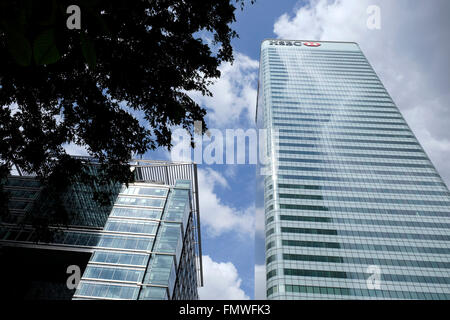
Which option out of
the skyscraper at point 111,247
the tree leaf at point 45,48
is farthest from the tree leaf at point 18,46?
the skyscraper at point 111,247

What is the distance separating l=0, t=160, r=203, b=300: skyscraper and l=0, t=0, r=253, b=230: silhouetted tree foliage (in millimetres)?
22676

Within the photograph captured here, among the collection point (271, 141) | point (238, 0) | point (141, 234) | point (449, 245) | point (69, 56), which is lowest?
point (69, 56)

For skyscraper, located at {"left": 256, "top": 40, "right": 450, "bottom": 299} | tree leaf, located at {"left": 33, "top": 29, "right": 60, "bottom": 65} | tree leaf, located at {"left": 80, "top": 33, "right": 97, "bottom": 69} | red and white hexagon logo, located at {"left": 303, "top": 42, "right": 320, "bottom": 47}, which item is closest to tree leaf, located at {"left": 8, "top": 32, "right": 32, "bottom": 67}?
tree leaf, located at {"left": 33, "top": 29, "right": 60, "bottom": 65}

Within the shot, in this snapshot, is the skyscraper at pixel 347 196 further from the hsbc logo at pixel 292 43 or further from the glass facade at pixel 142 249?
the glass facade at pixel 142 249

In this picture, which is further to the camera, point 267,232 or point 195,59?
point 267,232

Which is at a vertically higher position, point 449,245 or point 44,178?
point 449,245

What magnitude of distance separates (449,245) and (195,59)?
229 feet

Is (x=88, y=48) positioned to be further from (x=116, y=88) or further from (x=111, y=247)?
(x=111, y=247)

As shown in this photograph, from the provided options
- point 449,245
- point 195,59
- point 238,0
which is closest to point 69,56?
point 195,59

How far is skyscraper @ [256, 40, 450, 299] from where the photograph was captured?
4941 cm

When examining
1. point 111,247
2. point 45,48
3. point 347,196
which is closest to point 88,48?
point 45,48

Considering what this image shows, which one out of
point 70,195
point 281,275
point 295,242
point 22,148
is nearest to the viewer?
point 22,148

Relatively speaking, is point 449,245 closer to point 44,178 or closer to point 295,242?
point 295,242
